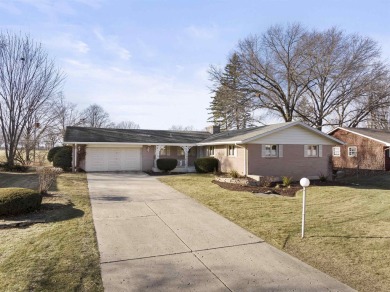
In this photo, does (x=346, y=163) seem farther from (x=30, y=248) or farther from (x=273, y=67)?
(x=30, y=248)

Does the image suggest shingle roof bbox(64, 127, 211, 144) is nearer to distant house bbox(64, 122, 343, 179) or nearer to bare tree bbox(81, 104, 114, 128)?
distant house bbox(64, 122, 343, 179)

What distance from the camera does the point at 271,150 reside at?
18250 mm

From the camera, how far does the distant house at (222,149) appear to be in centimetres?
1788

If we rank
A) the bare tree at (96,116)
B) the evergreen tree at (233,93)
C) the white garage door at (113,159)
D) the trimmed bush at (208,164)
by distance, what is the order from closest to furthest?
the trimmed bush at (208,164) < the white garage door at (113,159) < the evergreen tree at (233,93) < the bare tree at (96,116)

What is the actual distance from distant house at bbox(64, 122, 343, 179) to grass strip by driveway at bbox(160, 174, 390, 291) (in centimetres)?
529

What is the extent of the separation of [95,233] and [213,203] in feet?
15.4

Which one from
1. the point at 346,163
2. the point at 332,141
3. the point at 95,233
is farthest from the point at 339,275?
the point at 346,163

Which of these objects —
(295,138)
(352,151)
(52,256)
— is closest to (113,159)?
(295,138)

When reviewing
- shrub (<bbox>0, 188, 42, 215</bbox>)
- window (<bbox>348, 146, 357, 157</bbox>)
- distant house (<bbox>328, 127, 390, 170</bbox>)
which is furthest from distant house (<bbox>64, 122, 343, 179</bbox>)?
shrub (<bbox>0, 188, 42, 215</bbox>)

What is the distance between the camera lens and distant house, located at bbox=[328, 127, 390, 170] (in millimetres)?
23453

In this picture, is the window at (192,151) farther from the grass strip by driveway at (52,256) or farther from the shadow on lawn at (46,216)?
the grass strip by driveway at (52,256)

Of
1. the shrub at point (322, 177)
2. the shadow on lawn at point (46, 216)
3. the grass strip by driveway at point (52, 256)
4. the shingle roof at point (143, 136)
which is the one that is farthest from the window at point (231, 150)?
the grass strip by driveway at point (52, 256)

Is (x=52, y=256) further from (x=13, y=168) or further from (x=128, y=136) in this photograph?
(x=13, y=168)

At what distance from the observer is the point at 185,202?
10.5 meters
